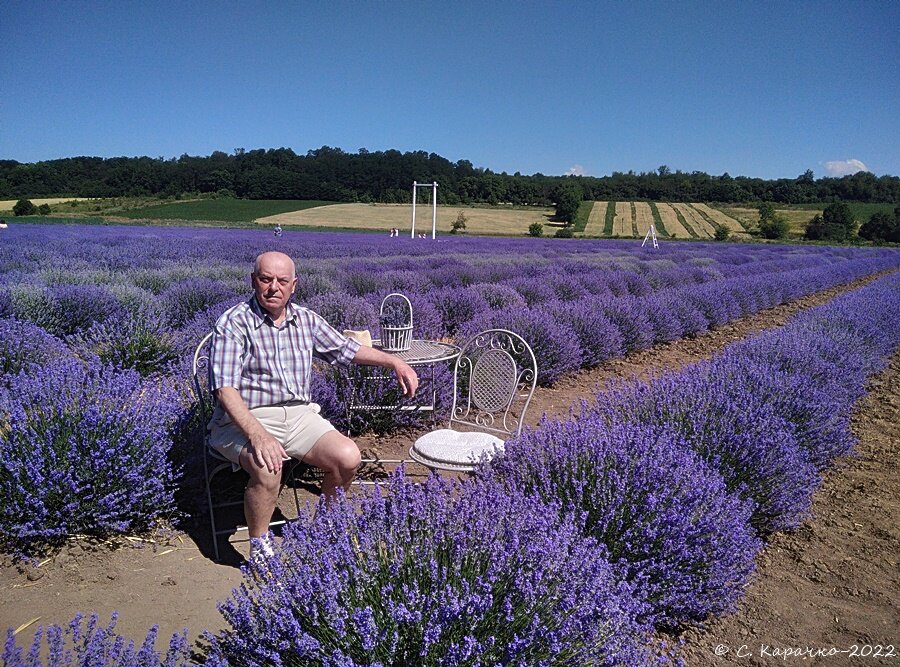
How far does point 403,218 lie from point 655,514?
45.0 metres

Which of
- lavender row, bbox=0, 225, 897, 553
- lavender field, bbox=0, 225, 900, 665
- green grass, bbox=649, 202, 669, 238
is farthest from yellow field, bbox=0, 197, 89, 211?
lavender field, bbox=0, 225, 900, 665

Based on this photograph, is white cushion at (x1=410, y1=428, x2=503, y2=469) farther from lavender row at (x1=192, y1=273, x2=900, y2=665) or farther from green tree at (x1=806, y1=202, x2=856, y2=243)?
green tree at (x1=806, y1=202, x2=856, y2=243)

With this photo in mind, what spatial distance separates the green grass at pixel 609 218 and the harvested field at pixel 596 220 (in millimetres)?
265

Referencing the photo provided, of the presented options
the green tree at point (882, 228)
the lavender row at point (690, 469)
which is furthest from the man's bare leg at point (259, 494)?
the green tree at point (882, 228)

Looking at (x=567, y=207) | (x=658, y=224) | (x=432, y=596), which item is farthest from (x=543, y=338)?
(x=567, y=207)

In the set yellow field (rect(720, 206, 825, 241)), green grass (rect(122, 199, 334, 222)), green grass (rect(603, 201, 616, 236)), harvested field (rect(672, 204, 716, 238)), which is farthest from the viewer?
yellow field (rect(720, 206, 825, 241))

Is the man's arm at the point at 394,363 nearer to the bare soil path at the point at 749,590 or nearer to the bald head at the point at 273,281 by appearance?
the bald head at the point at 273,281

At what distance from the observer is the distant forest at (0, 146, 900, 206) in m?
50.2

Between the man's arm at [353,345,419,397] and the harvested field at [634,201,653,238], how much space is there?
43.3m

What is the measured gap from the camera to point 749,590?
90.0 inches

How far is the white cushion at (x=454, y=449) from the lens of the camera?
2436mm

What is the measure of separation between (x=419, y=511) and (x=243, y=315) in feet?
3.67

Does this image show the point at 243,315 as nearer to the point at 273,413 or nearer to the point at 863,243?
the point at 273,413

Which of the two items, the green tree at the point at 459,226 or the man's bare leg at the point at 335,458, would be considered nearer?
the man's bare leg at the point at 335,458
